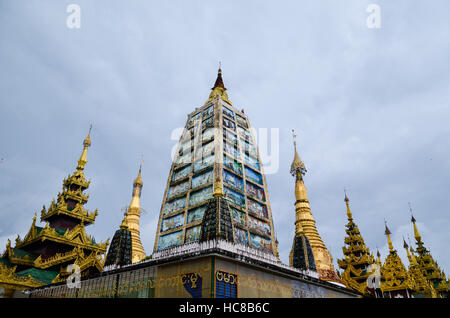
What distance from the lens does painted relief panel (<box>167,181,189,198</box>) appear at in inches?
1026

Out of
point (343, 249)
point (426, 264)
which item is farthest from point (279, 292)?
point (426, 264)

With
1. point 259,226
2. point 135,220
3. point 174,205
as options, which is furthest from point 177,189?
point 135,220

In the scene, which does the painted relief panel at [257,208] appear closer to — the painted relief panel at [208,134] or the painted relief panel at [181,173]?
the painted relief panel at [181,173]

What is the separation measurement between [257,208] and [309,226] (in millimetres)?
16670

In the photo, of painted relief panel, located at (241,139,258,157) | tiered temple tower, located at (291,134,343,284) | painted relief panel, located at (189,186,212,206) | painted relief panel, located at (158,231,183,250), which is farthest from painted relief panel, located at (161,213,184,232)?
tiered temple tower, located at (291,134,343,284)

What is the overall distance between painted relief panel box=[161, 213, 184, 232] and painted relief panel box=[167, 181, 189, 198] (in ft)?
6.65

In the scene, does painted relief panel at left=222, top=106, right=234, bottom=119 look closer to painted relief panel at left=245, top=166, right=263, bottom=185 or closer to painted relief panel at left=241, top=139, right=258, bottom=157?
painted relief panel at left=241, top=139, right=258, bottom=157

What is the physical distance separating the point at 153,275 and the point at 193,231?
7022mm

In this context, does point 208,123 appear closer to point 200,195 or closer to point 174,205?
point 200,195

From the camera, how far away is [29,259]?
29.8 meters

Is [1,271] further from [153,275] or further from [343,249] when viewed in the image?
[343,249]

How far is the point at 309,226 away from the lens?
130ft

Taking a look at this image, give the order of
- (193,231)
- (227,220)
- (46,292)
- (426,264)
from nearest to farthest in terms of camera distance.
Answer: (227,220) → (46,292) → (193,231) → (426,264)

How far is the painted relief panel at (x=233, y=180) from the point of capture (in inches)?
961
